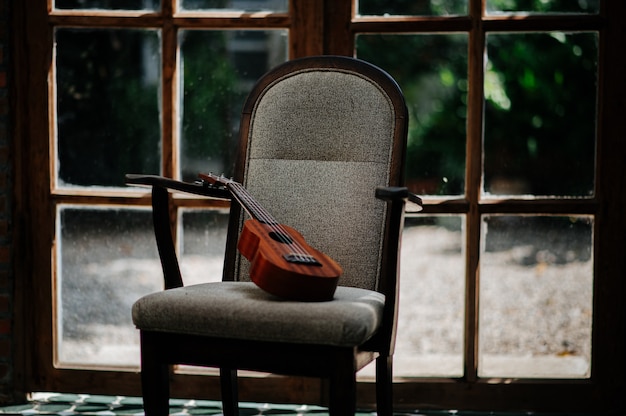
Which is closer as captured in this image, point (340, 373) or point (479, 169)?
point (340, 373)

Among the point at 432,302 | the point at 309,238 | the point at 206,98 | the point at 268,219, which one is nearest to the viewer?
Answer: the point at 268,219

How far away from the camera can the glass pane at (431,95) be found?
2385 millimetres

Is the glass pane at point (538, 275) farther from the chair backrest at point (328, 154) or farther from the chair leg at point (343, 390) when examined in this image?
the chair leg at point (343, 390)

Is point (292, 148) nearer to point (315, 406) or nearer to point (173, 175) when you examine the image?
point (173, 175)

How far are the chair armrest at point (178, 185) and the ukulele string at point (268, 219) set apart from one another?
0.17ft

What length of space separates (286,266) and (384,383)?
1.51 feet

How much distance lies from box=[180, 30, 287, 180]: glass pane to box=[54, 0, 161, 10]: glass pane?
5.6 inches

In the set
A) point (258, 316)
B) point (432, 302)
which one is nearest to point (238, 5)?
point (258, 316)

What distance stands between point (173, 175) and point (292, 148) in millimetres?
616

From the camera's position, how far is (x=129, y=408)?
236 cm

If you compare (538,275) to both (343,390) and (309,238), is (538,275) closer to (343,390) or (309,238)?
(309,238)

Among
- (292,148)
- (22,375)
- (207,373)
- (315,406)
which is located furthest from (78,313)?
(292,148)

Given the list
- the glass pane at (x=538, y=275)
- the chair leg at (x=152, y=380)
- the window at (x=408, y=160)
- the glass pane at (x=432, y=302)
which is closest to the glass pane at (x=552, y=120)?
the window at (x=408, y=160)

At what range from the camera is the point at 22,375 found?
8.09ft
